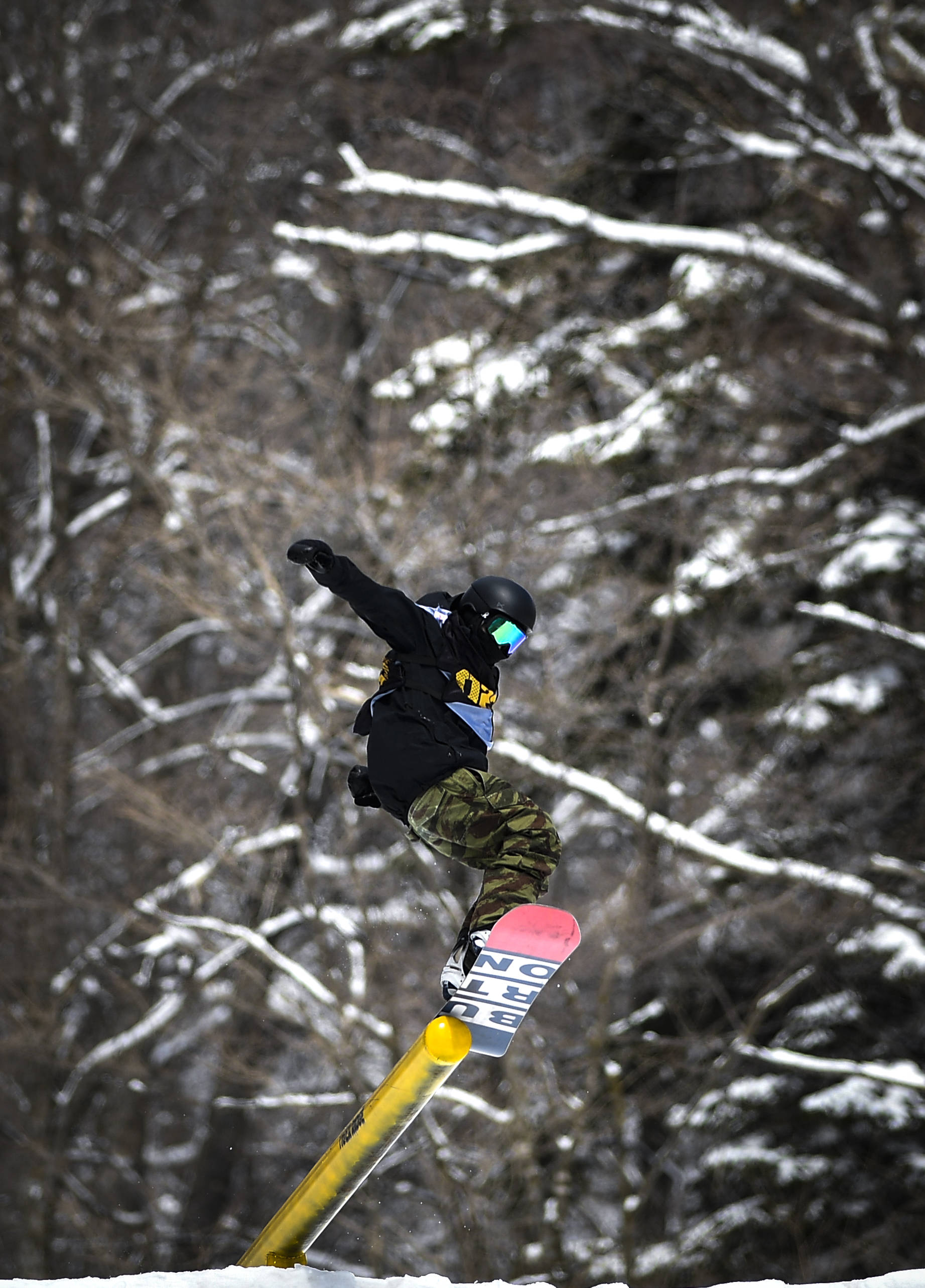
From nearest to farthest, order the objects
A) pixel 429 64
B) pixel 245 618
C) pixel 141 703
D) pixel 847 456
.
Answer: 1. pixel 245 618
2. pixel 847 456
3. pixel 141 703
4. pixel 429 64

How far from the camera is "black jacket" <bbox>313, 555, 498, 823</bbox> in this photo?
12.3ft

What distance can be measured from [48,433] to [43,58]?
527 cm

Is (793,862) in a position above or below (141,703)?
below

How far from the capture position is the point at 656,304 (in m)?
15.0

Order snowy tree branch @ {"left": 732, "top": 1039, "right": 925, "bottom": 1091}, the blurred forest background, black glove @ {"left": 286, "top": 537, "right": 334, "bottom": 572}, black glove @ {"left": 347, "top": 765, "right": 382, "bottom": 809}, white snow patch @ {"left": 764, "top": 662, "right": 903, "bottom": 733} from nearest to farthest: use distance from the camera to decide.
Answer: black glove @ {"left": 286, "top": 537, "right": 334, "bottom": 572}, black glove @ {"left": 347, "top": 765, "right": 382, "bottom": 809}, snowy tree branch @ {"left": 732, "top": 1039, "right": 925, "bottom": 1091}, the blurred forest background, white snow patch @ {"left": 764, "top": 662, "right": 903, "bottom": 733}

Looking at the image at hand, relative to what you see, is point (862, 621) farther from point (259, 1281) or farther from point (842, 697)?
point (259, 1281)

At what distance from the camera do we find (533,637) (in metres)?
14.8

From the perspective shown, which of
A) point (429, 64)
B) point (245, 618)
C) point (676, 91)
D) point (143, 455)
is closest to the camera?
point (245, 618)

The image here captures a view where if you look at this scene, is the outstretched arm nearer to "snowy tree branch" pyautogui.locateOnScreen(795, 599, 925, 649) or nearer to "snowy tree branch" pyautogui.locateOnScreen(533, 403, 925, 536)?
"snowy tree branch" pyautogui.locateOnScreen(795, 599, 925, 649)

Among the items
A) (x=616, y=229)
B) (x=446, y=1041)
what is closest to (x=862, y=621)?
(x=616, y=229)

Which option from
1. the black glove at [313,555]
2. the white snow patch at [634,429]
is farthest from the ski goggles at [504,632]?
the white snow patch at [634,429]

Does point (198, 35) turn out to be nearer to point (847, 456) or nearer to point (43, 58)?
point (43, 58)

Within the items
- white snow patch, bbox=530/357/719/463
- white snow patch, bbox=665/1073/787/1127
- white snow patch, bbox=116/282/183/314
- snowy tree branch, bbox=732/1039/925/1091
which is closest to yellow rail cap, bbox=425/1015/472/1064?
snowy tree branch, bbox=732/1039/925/1091

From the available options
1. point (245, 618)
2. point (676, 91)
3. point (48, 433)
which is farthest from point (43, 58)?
point (245, 618)
